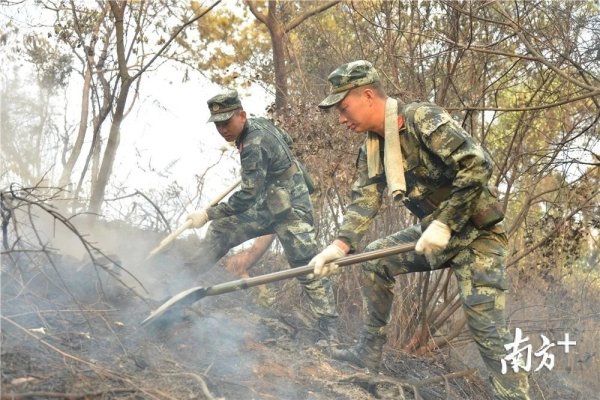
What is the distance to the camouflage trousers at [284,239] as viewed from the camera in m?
5.16

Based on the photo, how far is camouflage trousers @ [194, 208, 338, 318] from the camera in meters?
5.16

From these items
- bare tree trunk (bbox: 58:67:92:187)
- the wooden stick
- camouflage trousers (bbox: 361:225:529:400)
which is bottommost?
camouflage trousers (bbox: 361:225:529:400)

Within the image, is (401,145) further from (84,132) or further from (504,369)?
(84,132)

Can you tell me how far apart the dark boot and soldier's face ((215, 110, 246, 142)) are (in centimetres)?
186

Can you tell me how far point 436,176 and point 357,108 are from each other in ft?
2.09

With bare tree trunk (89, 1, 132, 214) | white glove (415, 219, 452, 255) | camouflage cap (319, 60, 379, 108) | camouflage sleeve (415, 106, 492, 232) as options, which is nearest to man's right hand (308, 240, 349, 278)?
white glove (415, 219, 452, 255)

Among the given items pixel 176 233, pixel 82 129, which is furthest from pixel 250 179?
pixel 82 129

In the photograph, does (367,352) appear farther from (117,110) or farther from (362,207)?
(117,110)

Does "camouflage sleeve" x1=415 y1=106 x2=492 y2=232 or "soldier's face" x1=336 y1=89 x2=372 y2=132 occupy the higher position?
"soldier's face" x1=336 y1=89 x2=372 y2=132

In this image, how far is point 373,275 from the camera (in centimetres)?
434

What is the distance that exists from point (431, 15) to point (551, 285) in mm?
3916

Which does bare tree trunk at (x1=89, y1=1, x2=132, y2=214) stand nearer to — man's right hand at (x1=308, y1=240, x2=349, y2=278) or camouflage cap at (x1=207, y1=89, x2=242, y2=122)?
camouflage cap at (x1=207, y1=89, x2=242, y2=122)

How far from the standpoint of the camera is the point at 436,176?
3.82 meters

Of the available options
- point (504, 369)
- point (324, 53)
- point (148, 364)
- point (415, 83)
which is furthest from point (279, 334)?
point (324, 53)
